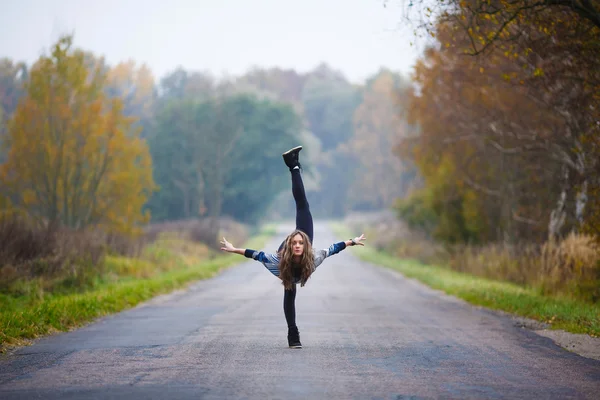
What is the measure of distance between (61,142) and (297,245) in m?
20.7

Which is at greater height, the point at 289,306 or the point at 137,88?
the point at 137,88

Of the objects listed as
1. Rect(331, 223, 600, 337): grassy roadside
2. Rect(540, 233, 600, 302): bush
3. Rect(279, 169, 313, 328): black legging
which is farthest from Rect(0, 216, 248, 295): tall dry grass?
Rect(540, 233, 600, 302): bush

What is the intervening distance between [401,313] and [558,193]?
34.3ft

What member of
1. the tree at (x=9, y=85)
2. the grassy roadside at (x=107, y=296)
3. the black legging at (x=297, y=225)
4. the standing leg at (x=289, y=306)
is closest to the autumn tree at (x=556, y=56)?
the black legging at (x=297, y=225)

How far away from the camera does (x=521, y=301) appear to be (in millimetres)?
16719

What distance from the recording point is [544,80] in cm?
1800

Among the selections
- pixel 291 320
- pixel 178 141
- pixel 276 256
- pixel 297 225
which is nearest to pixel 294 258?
pixel 276 256

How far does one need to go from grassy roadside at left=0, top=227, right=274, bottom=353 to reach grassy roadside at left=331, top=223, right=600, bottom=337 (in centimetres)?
787

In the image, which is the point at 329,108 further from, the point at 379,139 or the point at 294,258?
the point at 294,258

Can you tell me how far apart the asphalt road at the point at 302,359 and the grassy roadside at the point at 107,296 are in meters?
0.46

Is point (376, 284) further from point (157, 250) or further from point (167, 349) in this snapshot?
point (167, 349)

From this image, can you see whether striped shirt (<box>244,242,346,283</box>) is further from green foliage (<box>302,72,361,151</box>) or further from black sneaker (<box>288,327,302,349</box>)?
green foliage (<box>302,72,361,151</box>)

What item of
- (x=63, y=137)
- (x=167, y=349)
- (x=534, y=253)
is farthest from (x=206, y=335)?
(x=63, y=137)

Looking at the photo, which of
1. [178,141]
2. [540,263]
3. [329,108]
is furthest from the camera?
[329,108]
